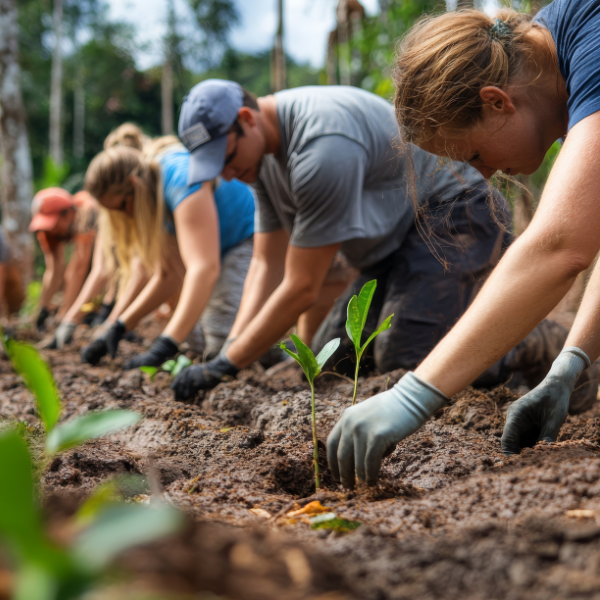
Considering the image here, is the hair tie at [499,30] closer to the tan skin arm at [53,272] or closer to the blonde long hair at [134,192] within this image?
the blonde long hair at [134,192]

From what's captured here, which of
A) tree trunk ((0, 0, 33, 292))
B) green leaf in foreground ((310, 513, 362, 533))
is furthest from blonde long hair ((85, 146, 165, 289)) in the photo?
tree trunk ((0, 0, 33, 292))

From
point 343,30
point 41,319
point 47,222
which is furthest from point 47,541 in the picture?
point 343,30

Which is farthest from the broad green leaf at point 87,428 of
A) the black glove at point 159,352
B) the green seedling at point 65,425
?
the black glove at point 159,352

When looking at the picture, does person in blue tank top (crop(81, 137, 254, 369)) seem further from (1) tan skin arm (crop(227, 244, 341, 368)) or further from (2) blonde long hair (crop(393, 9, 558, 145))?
(2) blonde long hair (crop(393, 9, 558, 145))

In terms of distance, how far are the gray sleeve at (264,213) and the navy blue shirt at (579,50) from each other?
1.51 metres

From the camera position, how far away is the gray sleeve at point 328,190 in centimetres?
194

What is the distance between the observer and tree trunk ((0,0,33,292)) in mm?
6039

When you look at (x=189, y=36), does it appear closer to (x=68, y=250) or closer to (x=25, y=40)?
(x=25, y=40)

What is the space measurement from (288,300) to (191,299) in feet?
2.12

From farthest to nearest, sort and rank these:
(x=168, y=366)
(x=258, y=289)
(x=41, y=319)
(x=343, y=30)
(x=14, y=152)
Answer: (x=14, y=152), (x=343, y=30), (x=41, y=319), (x=258, y=289), (x=168, y=366)

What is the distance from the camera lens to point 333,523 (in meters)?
0.86

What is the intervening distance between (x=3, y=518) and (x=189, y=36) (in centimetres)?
2147

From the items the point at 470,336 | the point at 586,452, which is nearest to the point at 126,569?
the point at 470,336

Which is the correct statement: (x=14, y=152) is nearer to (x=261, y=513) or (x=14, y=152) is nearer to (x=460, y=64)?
(x=460, y=64)
